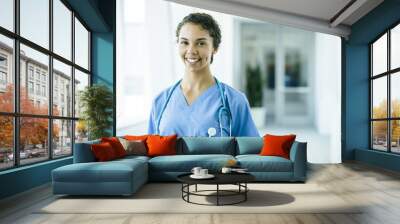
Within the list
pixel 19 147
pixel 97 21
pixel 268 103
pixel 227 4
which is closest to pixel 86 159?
pixel 19 147

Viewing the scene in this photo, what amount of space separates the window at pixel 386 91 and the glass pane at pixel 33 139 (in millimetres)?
6326

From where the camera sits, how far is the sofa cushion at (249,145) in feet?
22.4

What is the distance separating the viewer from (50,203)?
463 centimetres

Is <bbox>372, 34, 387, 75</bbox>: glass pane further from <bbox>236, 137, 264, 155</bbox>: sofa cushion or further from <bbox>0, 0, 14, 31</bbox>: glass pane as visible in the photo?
<bbox>0, 0, 14, 31</bbox>: glass pane

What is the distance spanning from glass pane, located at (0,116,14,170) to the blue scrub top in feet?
11.9

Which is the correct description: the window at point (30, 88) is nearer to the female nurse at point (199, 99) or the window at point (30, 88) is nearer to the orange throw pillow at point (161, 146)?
the orange throw pillow at point (161, 146)

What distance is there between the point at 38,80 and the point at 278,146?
3727 millimetres

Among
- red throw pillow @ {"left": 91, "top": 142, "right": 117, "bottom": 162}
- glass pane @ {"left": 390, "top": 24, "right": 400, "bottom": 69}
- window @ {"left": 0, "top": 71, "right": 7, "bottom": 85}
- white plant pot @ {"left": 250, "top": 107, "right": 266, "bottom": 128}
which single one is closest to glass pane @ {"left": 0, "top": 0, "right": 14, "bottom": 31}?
window @ {"left": 0, "top": 71, "right": 7, "bottom": 85}

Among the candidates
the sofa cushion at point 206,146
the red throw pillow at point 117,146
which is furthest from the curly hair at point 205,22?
the red throw pillow at point 117,146

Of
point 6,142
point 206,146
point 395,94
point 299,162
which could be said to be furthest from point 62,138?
point 395,94

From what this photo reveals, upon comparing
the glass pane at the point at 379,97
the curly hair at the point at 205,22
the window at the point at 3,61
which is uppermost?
the curly hair at the point at 205,22

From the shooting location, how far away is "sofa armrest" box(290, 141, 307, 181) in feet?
19.7

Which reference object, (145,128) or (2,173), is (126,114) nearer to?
(145,128)

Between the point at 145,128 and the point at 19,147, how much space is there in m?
3.92
